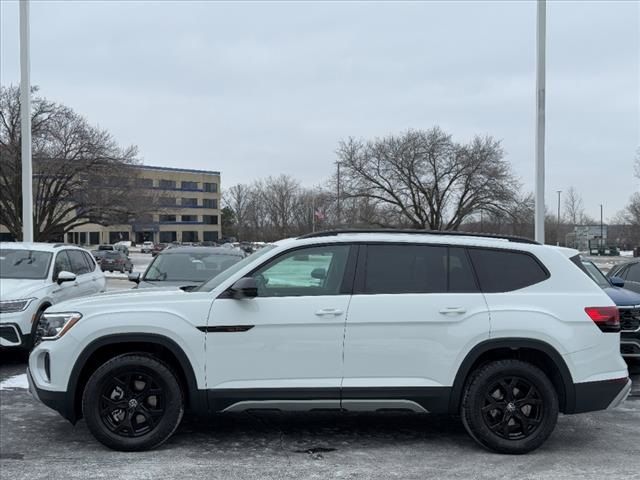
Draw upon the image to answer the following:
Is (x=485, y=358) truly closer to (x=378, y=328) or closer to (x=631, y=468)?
(x=378, y=328)

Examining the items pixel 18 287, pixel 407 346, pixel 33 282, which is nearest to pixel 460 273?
pixel 407 346

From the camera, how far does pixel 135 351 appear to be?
521 cm

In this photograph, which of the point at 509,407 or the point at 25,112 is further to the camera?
the point at 25,112

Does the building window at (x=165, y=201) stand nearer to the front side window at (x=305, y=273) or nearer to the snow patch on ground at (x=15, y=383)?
the snow patch on ground at (x=15, y=383)

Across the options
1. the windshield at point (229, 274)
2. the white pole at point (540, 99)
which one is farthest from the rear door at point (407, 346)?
the white pole at point (540, 99)

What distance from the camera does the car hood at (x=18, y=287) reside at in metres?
8.28

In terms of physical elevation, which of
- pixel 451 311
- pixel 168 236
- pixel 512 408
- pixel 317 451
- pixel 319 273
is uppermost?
pixel 168 236

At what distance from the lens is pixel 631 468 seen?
491 centimetres

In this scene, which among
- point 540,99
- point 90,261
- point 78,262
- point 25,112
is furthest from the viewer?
point 25,112

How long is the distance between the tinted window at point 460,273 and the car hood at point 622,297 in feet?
12.3

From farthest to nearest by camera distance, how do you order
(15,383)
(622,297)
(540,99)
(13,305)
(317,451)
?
A: 1. (540,99)
2. (622,297)
3. (13,305)
4. (15,383)
5. (317,451)

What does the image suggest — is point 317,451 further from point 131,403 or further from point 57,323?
point 57,323

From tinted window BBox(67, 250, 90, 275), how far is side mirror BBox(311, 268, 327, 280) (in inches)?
249

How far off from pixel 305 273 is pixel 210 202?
389 feet
